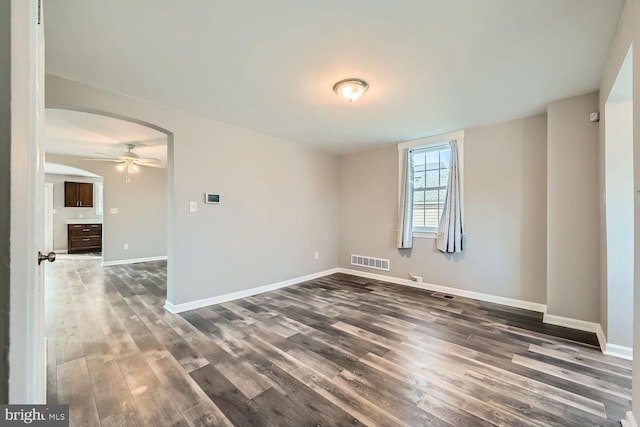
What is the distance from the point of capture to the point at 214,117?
340 cm

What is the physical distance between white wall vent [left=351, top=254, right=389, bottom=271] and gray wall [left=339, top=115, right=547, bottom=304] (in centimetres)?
16

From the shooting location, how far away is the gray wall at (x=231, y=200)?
311 centimetres

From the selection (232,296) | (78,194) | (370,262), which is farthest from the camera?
(78,194)

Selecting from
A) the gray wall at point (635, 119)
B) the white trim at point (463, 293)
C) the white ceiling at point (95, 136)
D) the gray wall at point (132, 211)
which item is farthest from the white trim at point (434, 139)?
the gray wall at point (132, 211)

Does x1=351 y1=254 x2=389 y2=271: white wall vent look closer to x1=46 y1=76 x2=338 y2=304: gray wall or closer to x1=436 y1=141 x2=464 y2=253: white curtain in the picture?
x1=46 y1=76 x2=338 y2=304: gray wall

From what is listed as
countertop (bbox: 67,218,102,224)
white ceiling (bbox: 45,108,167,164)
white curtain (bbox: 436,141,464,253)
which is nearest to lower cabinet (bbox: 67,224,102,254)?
countertop (bbox: 67,218,102,224)

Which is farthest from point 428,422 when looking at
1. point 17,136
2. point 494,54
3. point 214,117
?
point 214,117

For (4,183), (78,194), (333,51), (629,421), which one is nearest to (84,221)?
(78,194)

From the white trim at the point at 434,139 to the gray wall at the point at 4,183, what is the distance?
4.33 meters

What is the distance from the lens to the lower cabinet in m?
7.62

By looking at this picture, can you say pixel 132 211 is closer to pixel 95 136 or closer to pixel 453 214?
pixel 95 136

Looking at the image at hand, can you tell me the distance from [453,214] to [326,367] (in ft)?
9.28

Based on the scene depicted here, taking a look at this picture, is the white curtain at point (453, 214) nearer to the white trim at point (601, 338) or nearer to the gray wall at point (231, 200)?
the white trim at point (601, 338)

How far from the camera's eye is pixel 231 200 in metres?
3.71
